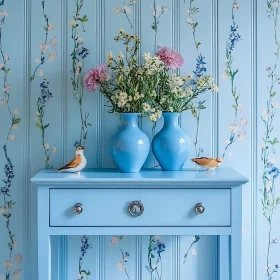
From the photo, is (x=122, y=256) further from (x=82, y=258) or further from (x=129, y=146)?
(x=129, y=146)

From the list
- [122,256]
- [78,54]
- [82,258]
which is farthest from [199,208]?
[78,54]

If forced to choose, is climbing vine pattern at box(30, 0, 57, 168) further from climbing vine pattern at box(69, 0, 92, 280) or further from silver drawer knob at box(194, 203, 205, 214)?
silver drawer knob at box(194, 203, 205, 214)

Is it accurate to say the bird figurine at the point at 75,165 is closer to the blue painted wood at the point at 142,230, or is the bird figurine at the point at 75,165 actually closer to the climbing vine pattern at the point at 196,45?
the blue painted wood at the point at 142,230

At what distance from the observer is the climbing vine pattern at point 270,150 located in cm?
219

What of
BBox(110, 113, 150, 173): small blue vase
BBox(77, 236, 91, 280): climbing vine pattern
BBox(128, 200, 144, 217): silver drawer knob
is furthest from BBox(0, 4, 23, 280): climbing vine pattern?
BBox(128, 200, 144, 217): silver drawer knob

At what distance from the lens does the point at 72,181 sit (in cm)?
182

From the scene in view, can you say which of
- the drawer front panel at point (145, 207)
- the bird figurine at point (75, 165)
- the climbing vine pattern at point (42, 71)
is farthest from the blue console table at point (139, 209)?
the climbing vine pattern at point (42, 71)

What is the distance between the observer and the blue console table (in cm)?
184

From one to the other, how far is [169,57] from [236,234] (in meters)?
0.73

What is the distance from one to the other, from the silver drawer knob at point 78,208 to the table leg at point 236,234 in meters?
0.54

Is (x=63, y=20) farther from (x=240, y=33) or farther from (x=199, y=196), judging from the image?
(x=199, y=196)

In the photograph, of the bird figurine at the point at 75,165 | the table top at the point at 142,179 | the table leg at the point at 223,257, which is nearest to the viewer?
the table top at the point at 142,179

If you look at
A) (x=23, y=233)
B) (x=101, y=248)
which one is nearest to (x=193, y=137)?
(x=101, y=248)

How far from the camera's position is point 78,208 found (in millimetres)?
1835
